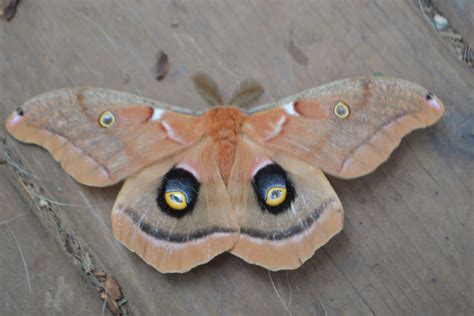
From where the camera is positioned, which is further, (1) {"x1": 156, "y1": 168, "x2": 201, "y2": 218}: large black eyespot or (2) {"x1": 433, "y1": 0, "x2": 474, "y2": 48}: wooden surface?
(2) {"x1": 433, "y1": 0, "x2": 474, "y2": 48}: wooden surface

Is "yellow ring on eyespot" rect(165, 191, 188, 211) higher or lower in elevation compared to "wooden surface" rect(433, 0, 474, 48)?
lower

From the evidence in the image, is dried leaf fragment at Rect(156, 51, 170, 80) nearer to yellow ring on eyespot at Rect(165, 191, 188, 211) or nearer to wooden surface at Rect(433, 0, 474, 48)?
yellow ring on eyespot at Rect(165, 191, 188, 211)

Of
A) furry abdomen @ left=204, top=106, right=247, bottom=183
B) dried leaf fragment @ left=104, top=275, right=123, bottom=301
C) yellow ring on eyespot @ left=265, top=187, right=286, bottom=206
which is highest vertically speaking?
furry abdomen @ left=204, top=106, right=247, bottom=183

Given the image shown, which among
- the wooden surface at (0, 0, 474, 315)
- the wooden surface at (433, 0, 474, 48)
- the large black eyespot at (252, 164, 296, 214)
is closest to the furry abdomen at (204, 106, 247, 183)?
the large black eyespot at (252, 164, 296, 214)

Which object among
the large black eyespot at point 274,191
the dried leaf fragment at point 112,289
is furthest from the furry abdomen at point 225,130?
the dried leaf fragment at point 112,289

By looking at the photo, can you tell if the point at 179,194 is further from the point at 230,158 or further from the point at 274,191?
the point at 274,191

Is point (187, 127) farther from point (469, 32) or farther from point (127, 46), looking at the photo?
point (469, 32)

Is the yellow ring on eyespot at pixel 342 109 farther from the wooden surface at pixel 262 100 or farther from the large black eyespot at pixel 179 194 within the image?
the large black eyespot at pixel 179 194
